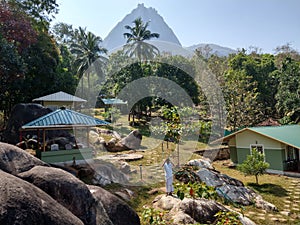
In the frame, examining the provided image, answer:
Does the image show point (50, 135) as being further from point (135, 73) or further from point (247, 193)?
point (135, 73)

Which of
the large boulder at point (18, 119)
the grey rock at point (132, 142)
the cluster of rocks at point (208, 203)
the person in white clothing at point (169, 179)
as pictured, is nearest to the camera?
the cluster of rocks at point (208, 203)

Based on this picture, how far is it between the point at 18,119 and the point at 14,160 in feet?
35.1

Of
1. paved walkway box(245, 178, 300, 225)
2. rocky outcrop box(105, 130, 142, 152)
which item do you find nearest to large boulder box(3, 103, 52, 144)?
rocky outcrop box(105, 130, 142, 152)

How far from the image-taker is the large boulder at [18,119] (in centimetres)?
1291

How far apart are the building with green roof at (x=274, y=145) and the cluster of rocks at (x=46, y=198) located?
38.8 feet

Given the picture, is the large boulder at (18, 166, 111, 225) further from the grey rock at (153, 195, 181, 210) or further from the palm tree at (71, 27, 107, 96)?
the palm tree at (71, 27, 107, 96)

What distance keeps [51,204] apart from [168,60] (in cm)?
2499

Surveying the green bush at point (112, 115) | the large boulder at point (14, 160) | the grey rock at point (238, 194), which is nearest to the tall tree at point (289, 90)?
the green bush at point (112, 115)

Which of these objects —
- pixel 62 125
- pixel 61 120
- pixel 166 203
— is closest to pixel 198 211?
pixel 166 203

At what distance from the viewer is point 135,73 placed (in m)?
24.6

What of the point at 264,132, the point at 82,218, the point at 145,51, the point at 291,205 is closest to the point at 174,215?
the point at 82,218

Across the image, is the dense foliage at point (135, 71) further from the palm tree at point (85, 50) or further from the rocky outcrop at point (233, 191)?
the rocky outcrop at point (233, 191)

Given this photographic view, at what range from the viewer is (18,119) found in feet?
43.4

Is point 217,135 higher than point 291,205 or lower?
higher
